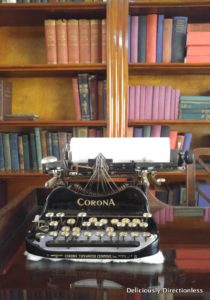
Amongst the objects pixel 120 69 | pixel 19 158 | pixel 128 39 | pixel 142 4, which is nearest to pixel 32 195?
pixel 19 158

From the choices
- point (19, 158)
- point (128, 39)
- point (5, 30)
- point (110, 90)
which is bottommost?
point (19, 158)

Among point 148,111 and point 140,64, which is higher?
point 140,64

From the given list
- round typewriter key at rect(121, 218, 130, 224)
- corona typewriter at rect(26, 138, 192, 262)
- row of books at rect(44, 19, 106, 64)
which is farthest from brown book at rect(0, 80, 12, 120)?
round typewriter key at rect(121, 218, 130, 224)

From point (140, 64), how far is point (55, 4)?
64 centimetres

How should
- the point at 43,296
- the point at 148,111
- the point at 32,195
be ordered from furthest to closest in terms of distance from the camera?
the point at 148,111
the point at 32,195
the point at 43,296

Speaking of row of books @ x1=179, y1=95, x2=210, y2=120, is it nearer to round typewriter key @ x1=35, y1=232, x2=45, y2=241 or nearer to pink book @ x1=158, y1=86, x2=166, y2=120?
pink book @ x1=158, y1=86, x2=166, y2=120

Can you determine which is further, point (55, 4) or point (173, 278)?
point (55, 4)

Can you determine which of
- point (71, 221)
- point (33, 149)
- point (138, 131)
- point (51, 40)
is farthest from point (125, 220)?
point (51, 40)

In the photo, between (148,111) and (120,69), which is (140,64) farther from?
(148,111)

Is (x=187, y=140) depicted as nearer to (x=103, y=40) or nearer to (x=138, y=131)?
(x=138, y=131)

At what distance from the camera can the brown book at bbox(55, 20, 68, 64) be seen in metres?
1.70

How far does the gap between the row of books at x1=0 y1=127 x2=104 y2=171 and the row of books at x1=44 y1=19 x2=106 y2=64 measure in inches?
18.4

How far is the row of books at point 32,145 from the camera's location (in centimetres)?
184

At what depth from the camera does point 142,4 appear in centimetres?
165
